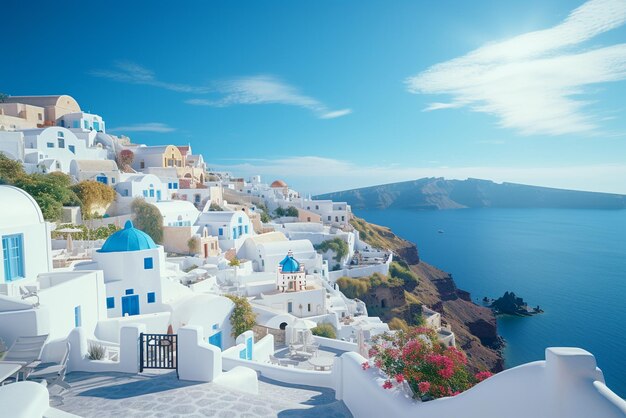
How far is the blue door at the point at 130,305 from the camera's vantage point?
1496 centimetres

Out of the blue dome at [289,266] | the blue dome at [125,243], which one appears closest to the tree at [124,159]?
the blue dome at [289,266]

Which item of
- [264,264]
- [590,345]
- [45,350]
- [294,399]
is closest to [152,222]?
[264,264]

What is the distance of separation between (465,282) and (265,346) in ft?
212

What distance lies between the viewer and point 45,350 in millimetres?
7914

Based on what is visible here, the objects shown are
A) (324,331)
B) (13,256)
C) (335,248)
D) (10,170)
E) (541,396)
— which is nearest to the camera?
(541,396)

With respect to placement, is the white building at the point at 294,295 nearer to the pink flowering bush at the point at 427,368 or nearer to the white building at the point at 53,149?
the pink flowering bush at the point at 427,368

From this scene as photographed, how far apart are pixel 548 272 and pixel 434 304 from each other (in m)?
38.4

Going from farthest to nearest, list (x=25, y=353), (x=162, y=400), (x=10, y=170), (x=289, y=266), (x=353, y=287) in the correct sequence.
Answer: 1. (x=353, y=287)
2. (x=10, y=170)
3. (x=289, y=266)
4. (x=25, y=353)
5. (x=162, y=400)

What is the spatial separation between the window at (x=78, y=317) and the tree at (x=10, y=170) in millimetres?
17373

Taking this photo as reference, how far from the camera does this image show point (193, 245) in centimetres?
2706

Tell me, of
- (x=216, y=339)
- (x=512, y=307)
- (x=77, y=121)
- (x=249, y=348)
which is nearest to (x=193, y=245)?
(x=216, y=339)

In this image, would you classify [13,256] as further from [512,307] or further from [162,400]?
[512,307]

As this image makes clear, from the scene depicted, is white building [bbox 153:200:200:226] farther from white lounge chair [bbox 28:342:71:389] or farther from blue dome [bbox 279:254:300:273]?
white lounge chair [bbox 28:342:71:389]

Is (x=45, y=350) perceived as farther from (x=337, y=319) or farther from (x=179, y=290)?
(x=337, y=319)
